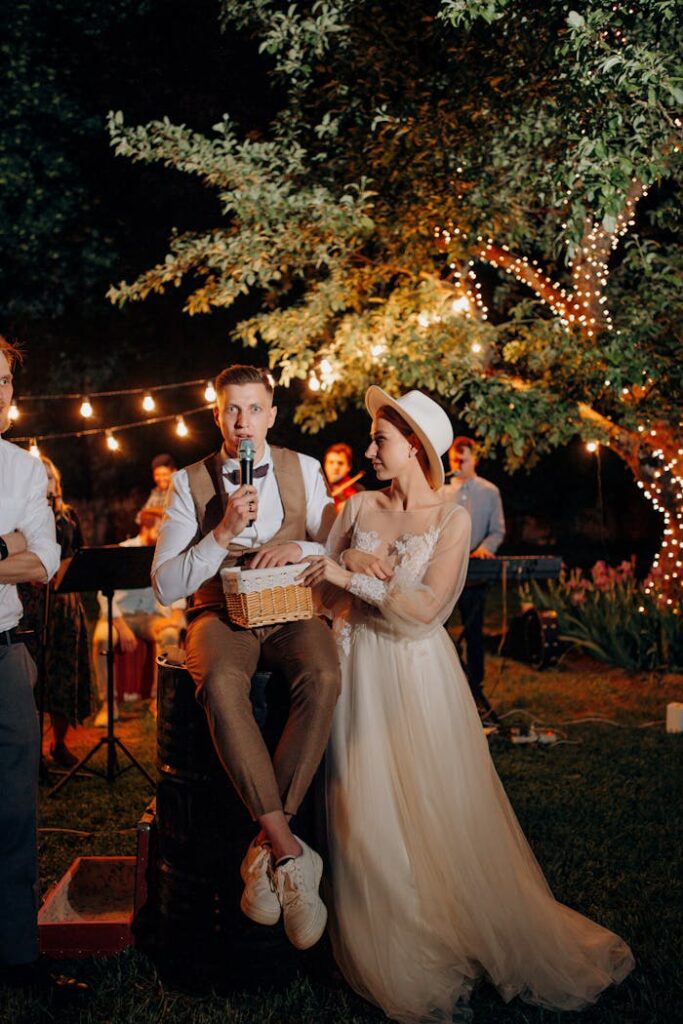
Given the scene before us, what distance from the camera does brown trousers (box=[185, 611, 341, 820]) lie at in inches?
119

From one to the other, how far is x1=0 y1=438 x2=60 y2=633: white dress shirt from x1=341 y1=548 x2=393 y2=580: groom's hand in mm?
1014

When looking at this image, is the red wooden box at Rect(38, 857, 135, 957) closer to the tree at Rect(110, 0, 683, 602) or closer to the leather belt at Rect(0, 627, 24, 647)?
the leather belt at Rect(0, 627, 24, 647)

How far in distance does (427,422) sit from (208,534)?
0.89m

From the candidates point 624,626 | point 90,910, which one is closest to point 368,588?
point 90,910

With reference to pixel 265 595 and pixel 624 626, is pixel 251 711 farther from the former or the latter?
pixel 624 626

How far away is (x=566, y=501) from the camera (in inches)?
748

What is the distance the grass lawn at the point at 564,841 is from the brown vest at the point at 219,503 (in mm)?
1321

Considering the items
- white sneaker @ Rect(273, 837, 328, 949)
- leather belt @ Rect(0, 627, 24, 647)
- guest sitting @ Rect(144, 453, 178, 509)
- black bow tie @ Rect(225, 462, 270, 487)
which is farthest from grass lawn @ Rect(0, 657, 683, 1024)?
guest sitting @ Rect(144, 453, 178, 509)

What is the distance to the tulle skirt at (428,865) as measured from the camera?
3.15 metres

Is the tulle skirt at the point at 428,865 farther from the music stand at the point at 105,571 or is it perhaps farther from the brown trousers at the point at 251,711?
the music stand at the point at 105,571

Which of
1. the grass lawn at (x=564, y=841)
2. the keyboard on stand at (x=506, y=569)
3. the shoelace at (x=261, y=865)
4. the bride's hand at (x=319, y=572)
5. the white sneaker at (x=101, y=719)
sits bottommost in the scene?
the grass lawn at (x=564, y=841)

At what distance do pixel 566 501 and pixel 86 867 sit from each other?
16.0m

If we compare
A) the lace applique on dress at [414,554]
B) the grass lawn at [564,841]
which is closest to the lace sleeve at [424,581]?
the lace applique on dress at [414,554]

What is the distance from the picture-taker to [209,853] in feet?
10.6
